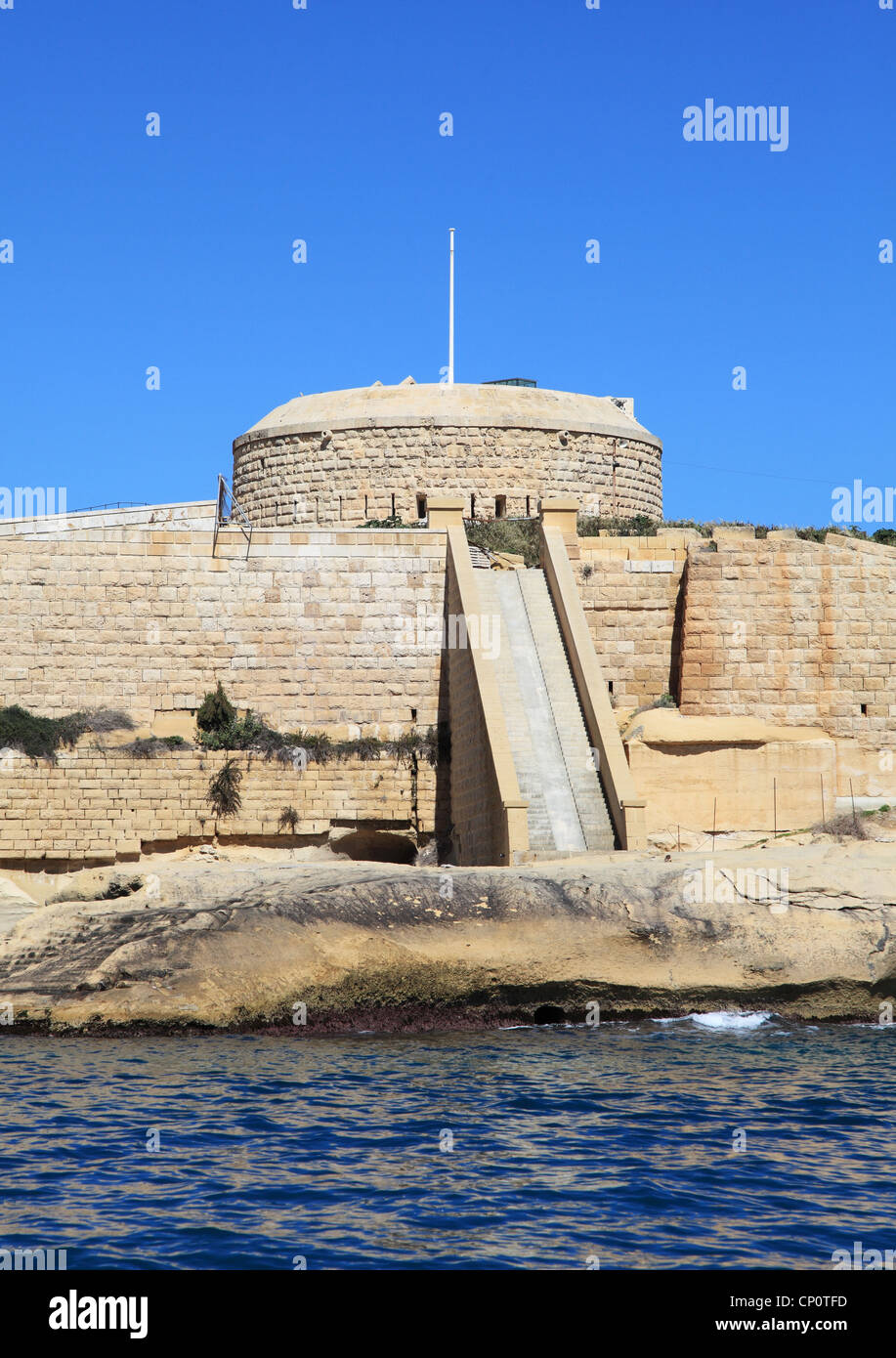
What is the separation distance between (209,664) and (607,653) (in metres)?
6.23

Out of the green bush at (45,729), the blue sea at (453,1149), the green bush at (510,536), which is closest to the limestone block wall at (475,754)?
the green bush at (510,536)

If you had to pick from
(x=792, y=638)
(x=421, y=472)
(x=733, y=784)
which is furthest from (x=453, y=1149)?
(x=421, y=472)

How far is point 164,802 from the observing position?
2267 centimetres

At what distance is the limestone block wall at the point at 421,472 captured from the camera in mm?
30672

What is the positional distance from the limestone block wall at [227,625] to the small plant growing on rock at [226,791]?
1.08 metres

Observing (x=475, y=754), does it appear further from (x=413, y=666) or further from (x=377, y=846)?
(x=377, y=846)

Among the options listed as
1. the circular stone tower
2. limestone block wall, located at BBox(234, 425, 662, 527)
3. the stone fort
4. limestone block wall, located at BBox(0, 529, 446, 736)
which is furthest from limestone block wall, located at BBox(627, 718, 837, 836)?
limestone block wall, located at BBox(234, 425, 662, 527)

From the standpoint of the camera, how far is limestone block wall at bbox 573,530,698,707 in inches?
939

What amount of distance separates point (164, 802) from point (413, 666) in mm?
4328

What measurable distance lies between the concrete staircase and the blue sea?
4.36 metres

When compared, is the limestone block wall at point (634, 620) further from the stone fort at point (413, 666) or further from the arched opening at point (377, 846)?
the arched opening at point (377, 846)

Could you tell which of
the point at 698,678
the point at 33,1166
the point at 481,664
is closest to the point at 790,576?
the point at 698,678

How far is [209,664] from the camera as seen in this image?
2342 cm

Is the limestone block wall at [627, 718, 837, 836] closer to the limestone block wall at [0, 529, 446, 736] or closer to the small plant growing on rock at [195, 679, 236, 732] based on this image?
the limestone block wall at [0, 529, 446, 736]
